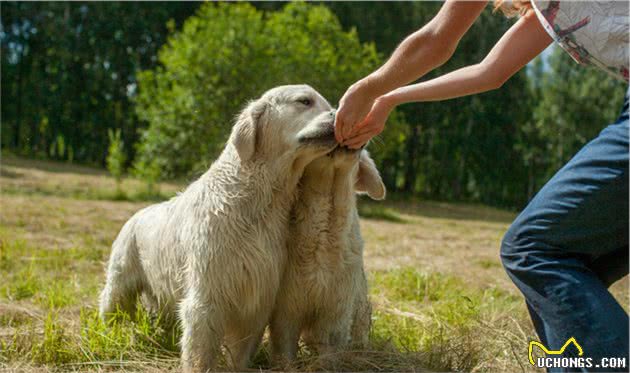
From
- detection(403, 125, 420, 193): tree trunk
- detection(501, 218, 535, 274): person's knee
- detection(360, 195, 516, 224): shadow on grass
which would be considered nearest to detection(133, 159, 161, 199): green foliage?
detection(360, 195, 516, 224): shadow on grass

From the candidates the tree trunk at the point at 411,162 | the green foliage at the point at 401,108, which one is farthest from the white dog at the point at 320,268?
the tree trunk at the point at 411,162

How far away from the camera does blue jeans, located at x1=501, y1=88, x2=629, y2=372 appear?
6.97 ft

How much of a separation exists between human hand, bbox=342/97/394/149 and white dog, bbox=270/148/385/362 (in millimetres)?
244

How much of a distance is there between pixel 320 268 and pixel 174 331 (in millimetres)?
1094

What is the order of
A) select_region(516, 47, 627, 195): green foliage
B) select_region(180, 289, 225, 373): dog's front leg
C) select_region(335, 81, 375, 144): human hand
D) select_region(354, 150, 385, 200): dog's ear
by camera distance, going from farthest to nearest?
select_region(516, 47, 627, 195): green foliage, select_region(354, 150, 385, 200): dog's ear, select_region(180, 289, 225, 373): dog's front leg, select_region(335, 81, 375, 144): human hand

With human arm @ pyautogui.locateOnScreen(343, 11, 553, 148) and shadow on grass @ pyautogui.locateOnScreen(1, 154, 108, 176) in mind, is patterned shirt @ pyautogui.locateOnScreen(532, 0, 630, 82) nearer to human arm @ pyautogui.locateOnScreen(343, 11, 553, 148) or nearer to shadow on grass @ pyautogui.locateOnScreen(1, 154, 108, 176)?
human arm @ pyautogui.locateOnScreen(343, 11, 553, 148)

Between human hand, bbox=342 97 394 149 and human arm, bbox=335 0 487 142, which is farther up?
human arm, bbox=335 0 487 142

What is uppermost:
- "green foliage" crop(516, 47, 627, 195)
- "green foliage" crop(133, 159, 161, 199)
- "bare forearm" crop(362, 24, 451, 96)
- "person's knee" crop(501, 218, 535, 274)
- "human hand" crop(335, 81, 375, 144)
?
"green foliage" crop(516, 47, 627, 195)

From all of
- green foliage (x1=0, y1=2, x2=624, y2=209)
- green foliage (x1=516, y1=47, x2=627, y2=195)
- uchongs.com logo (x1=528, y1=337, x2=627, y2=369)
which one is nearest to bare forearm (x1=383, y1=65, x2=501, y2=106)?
uchongs.com logo (x1=528, y1=337, x2=627, y2=369)

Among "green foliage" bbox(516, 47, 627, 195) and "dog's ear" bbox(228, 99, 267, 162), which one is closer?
"dog's ear" bbox(228, 99, 267, 162)

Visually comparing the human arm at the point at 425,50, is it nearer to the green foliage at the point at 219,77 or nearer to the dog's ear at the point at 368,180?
the dog's ear at the point at 368,180

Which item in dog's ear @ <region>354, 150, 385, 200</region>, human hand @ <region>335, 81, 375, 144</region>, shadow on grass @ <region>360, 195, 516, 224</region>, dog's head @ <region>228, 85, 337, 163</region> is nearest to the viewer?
human hand @ <region>335, 81, 375, 144</region>

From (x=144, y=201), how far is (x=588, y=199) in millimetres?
14653

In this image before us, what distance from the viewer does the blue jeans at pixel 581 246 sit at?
83.6 inches
